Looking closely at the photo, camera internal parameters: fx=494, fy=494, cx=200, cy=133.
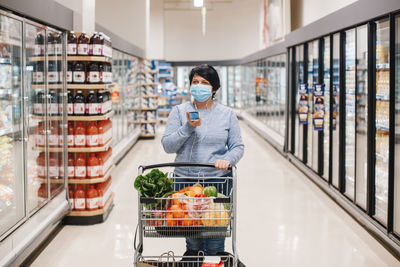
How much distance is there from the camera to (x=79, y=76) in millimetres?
5461

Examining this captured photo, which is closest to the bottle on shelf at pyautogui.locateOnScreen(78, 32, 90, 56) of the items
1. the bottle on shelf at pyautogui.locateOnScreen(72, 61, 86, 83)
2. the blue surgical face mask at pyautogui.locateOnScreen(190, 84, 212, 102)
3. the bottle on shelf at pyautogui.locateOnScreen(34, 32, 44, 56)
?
the bottle on shelf at pyautogui.locateOnScreen(72, 61, 86, 83)

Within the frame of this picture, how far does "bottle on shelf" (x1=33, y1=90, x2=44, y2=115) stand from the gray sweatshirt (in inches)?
92.1

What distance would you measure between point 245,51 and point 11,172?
66.7 ft

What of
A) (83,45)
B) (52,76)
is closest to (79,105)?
(52,76)

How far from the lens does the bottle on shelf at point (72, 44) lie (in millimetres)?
5418

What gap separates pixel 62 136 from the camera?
5453 mm

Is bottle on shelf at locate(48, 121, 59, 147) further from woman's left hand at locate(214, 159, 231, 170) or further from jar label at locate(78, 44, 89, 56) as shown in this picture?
woman's left hand at locate(214, 159, 231, 170)

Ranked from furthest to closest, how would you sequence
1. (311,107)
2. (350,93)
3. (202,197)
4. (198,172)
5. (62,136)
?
(311,107)
(350,93)
(62,136)
(198,172)
(202,197)

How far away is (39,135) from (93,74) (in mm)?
909

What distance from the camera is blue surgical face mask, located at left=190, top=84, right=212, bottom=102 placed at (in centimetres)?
298

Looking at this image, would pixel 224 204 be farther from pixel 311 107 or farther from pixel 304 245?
pixel 311 107

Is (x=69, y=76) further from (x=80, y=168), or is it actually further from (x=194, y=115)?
(x=194, y=115)

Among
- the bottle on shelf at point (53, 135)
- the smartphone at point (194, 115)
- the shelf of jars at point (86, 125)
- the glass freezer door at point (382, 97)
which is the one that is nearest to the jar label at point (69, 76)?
the shelf of jars at point (86, 125)

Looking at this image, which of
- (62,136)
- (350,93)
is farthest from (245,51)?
(62,136)
